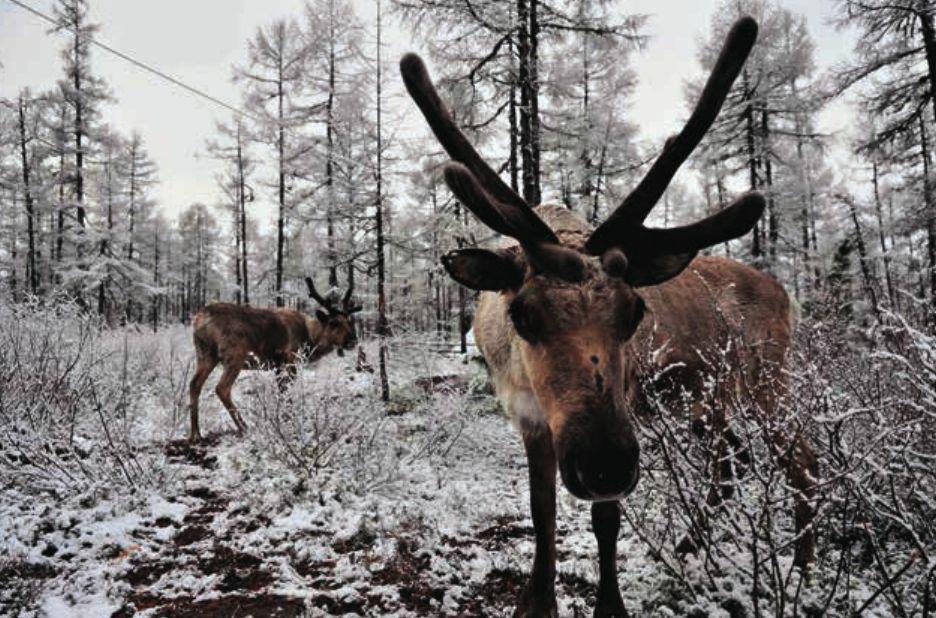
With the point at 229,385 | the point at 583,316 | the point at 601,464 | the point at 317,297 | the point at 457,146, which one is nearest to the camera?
the point at 601,464

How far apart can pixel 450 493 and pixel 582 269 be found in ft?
12.9

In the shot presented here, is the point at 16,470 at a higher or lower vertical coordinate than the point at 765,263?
lower

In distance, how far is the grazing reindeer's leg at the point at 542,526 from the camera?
2734mm

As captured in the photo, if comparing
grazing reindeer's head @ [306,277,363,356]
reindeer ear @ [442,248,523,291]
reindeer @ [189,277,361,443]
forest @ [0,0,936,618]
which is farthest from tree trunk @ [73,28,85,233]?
reindeer ear @ [442,248,523,291]

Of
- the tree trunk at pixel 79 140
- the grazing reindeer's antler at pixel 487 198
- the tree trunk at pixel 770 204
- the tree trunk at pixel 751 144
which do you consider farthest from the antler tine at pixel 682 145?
the tree trunk at pixel 79 140

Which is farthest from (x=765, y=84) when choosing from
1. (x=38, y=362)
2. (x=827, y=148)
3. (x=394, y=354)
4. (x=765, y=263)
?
(x=38, y=362)

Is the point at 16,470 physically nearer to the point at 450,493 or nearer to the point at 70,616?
the point at 70,616

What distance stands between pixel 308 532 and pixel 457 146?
329cm

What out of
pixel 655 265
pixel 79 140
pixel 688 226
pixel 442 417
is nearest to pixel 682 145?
pixel 688 226

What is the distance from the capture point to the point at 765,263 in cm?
1642

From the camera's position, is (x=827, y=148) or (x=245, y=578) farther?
(x=827, y=148)

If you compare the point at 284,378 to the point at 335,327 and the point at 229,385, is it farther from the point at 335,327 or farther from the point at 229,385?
the point at 335,327

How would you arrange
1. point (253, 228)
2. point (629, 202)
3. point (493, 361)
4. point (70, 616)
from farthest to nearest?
point (253, 228), point (493, 361), point (70, 616), point (629, 202)

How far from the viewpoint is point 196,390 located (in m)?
7.27
